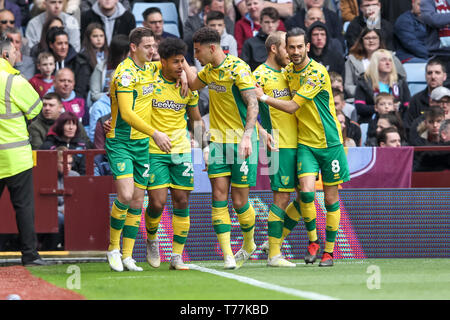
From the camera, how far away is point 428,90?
14.8 metres

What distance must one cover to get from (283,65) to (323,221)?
238cm

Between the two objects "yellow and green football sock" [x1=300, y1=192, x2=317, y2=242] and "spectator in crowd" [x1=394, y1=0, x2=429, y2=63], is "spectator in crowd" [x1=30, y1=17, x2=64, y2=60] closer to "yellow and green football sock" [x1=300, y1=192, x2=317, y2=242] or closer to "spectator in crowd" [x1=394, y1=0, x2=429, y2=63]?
"spectator in crowd" [x1=394, y1=0, x2=429, y2=63]

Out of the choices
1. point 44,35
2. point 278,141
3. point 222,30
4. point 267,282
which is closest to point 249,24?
point 222,30

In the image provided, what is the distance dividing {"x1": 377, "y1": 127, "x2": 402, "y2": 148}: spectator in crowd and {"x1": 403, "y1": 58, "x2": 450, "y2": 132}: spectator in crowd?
6.03 feet

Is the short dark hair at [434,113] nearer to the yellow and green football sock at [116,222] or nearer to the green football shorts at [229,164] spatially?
the green football shorts at [229,164]

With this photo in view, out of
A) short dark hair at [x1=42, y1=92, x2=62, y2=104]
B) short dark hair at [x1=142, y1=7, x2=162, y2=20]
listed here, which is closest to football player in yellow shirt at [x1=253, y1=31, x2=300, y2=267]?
short dark hair at [x1=42, y1=92, x2=62, y2=104]

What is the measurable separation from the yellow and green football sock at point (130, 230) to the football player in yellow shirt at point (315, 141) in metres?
1.83

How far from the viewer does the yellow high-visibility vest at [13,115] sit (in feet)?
33.7

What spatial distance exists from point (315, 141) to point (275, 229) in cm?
107

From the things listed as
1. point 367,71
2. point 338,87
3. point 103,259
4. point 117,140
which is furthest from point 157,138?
point 367,71

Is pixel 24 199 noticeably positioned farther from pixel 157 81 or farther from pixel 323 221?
pixel 323 221

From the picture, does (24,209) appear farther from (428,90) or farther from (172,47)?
(428,90)

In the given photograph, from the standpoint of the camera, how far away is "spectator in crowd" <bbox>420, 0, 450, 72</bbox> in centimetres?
1612

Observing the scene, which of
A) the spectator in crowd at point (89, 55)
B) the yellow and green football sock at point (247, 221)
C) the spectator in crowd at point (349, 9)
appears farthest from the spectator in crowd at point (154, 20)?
the yellow and green football sock at point (247, 221)
